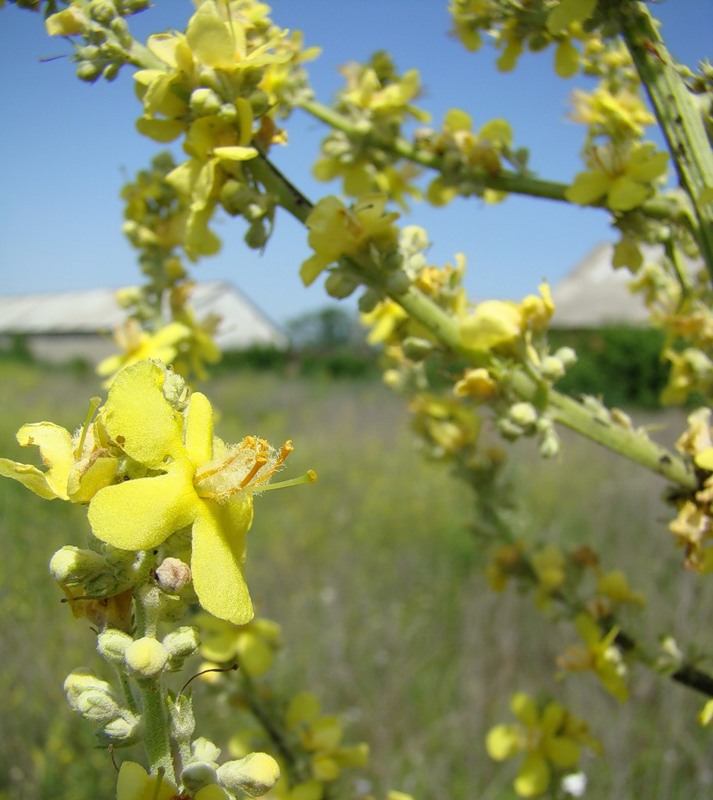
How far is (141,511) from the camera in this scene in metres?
0.58

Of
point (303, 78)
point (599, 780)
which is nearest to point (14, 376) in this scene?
point (599, 780)

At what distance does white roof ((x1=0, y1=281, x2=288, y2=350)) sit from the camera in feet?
85.3

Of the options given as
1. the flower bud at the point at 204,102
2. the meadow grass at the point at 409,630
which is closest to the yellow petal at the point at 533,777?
the meadow grass at the point at 409,630

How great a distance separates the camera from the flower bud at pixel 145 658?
22.0 inches

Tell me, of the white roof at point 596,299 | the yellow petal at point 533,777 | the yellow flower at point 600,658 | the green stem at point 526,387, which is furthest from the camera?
the white roof at point 596,299

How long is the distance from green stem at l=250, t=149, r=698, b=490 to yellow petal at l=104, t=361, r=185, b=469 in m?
0.48

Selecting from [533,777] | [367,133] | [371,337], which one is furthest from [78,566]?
[533,777]

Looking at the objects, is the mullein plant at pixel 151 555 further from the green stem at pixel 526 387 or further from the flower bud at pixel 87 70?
the flower bud at pixel 87 70

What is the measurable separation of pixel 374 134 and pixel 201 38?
490 mm

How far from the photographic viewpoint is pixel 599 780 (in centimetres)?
362

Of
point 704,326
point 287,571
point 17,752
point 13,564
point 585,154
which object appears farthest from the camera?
point 287,571

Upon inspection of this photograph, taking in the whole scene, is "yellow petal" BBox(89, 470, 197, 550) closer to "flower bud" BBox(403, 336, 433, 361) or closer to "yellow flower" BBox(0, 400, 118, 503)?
"yellow flower" BBox(0, 400, 118, 503)

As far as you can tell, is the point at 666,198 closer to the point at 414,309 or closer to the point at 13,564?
the point at 414,309

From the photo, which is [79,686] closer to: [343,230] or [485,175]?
[343,230]
